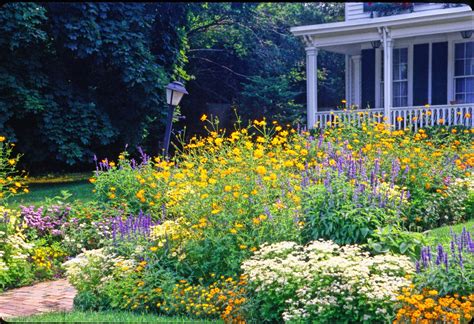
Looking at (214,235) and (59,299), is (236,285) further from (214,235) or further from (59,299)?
(59,299)

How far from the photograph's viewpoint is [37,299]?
20.2 feet

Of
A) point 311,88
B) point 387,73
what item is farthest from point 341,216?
point 311,88

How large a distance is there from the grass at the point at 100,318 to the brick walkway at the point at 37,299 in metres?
0.42

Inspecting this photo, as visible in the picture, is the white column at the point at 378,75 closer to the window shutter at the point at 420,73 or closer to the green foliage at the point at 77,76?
the window shutter at the point at 420,73

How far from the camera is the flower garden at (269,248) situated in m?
4.23

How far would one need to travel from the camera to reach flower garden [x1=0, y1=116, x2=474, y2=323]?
4230mm

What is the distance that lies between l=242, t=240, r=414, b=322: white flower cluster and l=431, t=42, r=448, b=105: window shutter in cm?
1295

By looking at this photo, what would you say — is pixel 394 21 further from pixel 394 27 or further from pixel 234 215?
pixel 234 215

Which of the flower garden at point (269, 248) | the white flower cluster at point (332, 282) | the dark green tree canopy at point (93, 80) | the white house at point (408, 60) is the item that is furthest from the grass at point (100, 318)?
the white house at point (408, 60)

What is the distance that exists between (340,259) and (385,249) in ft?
2.04

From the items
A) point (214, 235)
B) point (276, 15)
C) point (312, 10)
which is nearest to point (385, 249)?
point (214, 235)

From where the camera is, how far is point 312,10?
2789 centimetres

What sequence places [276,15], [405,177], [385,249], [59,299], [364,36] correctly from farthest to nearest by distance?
1. [276,15]
2. [364,36]
3. [405,177]
4. [59,299]
5. [385,249]

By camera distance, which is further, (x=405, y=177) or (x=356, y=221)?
(x=405, y=177)
